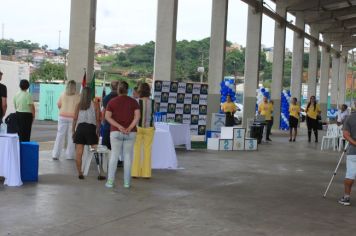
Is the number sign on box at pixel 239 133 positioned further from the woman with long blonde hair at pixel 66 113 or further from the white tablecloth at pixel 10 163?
the white tablecloth at pixel 10 163

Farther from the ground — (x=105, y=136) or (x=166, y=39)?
(x=166, y=39)

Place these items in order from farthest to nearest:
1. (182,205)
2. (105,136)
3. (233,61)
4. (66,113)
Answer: (233,61), (66,113), (105,136), (182,205)

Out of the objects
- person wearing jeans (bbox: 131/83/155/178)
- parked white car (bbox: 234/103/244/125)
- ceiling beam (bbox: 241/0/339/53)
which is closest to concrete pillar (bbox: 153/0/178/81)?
ceiling beam (bbox: 241/0/339/53)

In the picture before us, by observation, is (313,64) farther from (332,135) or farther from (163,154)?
(163,154)

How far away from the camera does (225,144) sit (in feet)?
48.4

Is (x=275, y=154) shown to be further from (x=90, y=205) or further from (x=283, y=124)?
(x=283, y=124)

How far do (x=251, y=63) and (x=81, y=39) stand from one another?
12.6 meters

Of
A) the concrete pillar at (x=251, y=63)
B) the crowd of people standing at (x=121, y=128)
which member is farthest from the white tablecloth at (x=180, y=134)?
the concrete pillar at (x=251, y=63)

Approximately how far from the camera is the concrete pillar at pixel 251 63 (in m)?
24.0

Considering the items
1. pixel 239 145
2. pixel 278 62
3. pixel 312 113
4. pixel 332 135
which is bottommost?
pixel 239 145

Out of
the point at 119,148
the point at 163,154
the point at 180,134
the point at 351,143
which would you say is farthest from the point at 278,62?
the point at 119,148

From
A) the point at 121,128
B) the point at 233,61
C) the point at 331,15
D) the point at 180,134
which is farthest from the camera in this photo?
the point at 233,61

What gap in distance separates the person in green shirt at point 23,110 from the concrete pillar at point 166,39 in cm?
736

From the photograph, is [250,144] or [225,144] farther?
[250,144]
